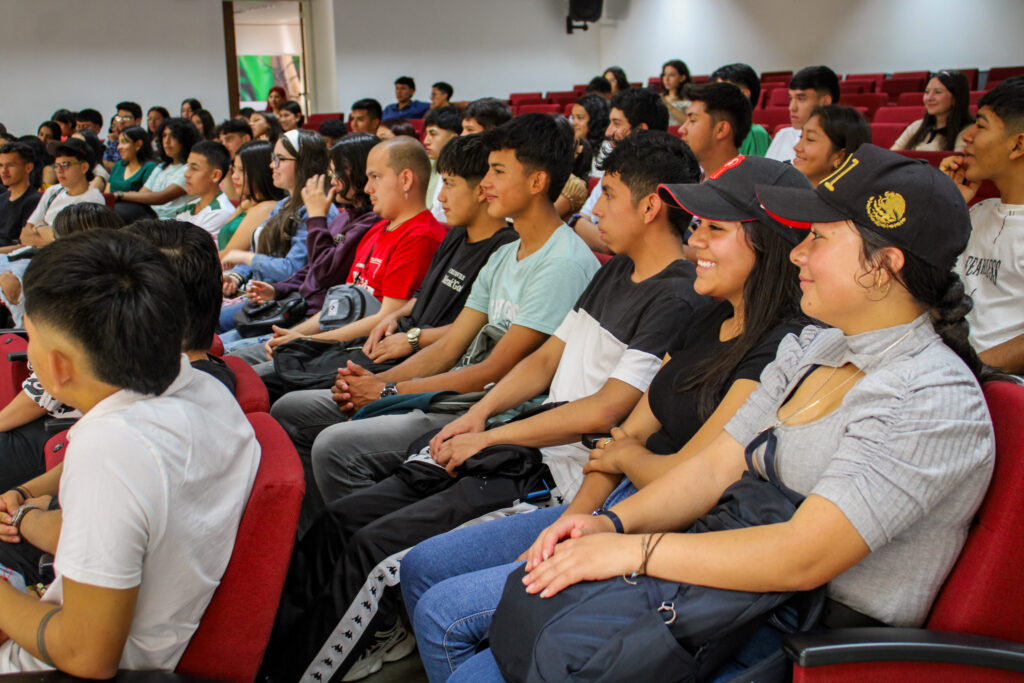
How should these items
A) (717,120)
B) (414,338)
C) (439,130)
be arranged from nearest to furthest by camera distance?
(414,338), (717,120), (439,130)

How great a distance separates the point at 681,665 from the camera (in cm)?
110

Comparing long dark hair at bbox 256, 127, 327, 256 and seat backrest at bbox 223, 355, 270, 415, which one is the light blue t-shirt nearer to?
→ seat backrest at bbox 223, 355, 270, 415

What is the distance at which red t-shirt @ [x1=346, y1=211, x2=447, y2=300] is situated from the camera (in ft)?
9.62

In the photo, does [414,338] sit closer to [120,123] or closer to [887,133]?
[887,133]

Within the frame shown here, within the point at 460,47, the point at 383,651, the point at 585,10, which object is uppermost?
the point at 585,10

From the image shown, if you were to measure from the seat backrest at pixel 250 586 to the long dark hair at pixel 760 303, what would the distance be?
0.76 meters

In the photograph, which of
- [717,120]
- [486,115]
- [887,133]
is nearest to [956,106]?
[887,133]

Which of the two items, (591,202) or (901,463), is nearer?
(901,463)

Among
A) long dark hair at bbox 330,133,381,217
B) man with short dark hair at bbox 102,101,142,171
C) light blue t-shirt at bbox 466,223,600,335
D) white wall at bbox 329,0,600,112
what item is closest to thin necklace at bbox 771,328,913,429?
light blue t-shirt at bbox 466,223,600,335

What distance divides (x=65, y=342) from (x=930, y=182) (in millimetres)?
1210

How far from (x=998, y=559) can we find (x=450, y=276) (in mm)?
1908

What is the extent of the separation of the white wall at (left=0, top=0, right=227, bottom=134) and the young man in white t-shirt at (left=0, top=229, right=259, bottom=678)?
1269 cm

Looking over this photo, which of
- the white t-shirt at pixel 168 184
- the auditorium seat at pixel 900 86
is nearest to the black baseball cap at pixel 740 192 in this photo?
the white t-shirt at pixel 168 184

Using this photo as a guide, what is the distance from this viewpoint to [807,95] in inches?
206
